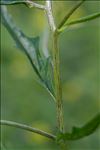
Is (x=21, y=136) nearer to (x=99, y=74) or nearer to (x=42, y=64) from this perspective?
(x=99, y=74)

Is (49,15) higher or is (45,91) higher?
(49,15)

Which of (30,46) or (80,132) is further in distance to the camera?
(30,46)

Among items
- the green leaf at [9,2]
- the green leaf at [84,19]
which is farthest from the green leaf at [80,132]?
the green leaf at [9,2]

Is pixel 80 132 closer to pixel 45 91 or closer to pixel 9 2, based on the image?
pixel 9 2

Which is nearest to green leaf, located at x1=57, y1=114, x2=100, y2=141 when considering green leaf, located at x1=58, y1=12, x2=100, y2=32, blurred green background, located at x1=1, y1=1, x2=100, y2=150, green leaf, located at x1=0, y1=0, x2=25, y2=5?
green leaf, located at x1=58, y1=12, x2=100, y2=32

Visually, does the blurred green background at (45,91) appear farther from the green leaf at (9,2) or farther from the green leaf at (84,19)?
the green leaf at (84,19)

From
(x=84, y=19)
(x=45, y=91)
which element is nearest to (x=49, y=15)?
(x=84, y=19)
